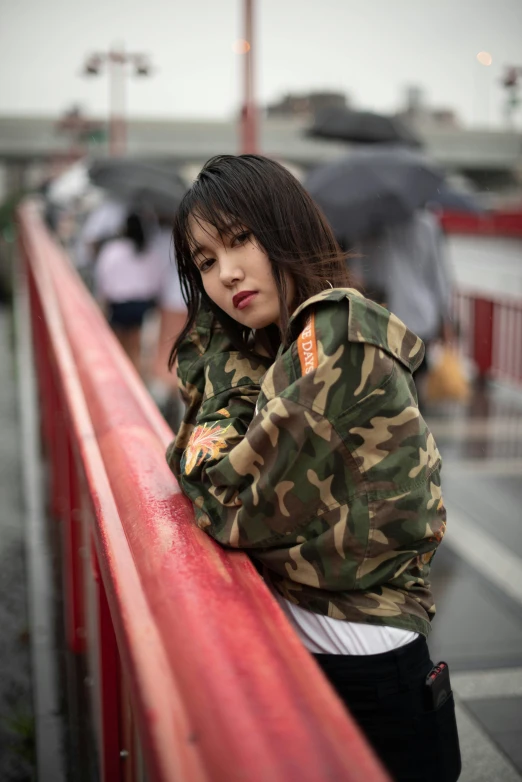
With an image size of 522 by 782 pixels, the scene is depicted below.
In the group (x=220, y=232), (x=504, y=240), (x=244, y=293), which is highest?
(x=220, y=232)

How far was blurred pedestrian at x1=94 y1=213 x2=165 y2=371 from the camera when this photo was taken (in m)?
6.83

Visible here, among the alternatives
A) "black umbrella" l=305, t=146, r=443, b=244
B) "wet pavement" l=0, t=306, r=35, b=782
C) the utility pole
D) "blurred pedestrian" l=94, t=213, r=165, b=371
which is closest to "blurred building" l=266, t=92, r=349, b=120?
the utility pole

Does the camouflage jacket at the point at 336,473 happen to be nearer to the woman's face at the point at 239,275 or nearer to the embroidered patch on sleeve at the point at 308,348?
the embroidered patch on sleeve at the point at 308,348

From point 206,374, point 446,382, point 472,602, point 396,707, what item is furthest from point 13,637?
point 446,382

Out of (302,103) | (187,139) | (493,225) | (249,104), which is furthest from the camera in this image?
(187,139)

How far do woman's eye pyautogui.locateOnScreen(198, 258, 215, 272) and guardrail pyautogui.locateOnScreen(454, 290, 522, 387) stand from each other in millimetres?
6247

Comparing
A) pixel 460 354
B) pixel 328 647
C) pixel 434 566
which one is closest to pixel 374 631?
pixel 328 647

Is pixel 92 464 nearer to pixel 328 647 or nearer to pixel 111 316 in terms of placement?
pixel 328 647

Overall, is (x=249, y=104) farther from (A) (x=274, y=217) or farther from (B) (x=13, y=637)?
(A) (x=274, y=217)

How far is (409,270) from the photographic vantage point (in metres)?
5.03

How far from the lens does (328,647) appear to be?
4.94 feet

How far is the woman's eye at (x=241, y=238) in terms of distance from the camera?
5.16 feet

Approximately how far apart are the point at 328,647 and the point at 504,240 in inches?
1625

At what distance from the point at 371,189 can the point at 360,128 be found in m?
2.18
